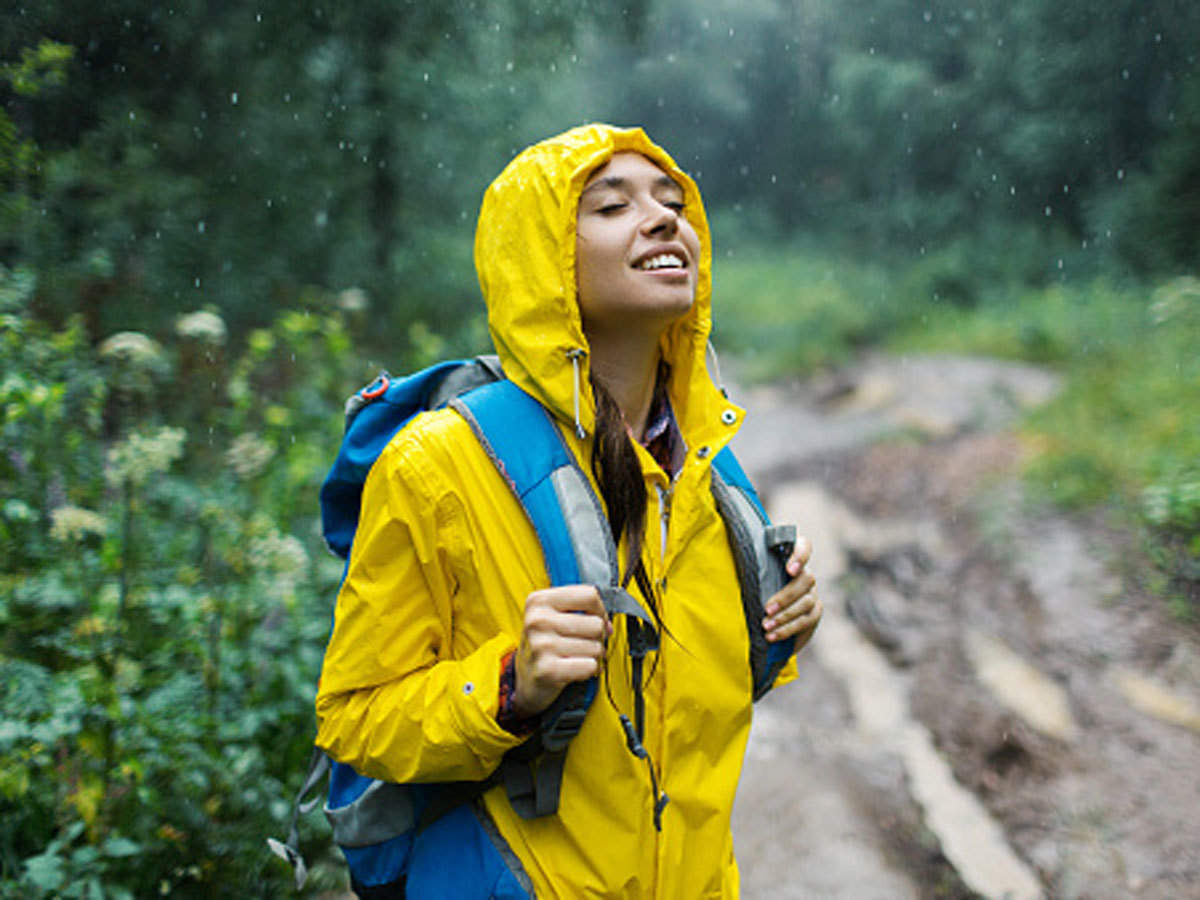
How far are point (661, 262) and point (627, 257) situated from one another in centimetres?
7

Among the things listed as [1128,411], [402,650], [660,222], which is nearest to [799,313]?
[1128,411]

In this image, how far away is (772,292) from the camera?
2084cm

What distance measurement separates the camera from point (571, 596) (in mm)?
1276

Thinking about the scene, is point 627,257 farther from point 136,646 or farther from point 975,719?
point 975,719

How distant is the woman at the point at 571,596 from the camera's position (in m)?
1.35

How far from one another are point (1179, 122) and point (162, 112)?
14124 millimetres

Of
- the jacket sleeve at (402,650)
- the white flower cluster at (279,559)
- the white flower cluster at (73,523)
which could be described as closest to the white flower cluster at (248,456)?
the white flower cluster at (279,559)

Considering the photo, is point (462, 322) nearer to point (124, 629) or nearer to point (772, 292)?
point (124, 629)

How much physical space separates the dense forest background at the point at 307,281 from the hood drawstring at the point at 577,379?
170 cm

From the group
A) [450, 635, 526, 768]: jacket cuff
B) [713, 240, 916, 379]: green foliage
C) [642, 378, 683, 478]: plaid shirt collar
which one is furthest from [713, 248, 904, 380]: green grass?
[450, 635, 526, 768]: jacket cuff

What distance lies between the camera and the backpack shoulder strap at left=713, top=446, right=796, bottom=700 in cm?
158

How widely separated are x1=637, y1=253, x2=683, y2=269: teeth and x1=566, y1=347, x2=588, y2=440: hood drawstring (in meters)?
0.21

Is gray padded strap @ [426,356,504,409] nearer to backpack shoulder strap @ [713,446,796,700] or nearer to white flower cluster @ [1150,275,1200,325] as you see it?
backpack shoulder strap @ [713,446,796,700]

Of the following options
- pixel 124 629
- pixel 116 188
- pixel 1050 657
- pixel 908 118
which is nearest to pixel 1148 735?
pixel 1050 657
